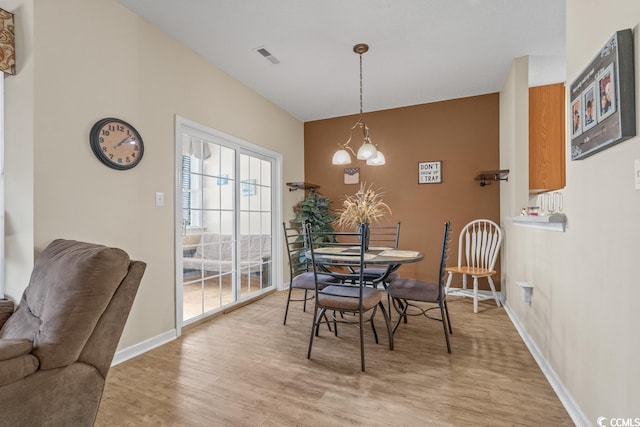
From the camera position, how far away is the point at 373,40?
272 cm

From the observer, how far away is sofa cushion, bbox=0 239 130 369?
1.15 metres

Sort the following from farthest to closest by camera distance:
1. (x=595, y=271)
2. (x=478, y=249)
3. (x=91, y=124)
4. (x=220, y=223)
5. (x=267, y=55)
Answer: (x=478, y=249) → (x=220, y=223) → (x=267, y=55) → (x=91, y=124) → (x=595, y=271)

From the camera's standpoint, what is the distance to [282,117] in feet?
14.6

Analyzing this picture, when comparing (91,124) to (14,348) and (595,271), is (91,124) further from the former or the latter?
(595,271)

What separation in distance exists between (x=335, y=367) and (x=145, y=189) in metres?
2.05

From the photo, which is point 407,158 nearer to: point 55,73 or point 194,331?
point 194,331

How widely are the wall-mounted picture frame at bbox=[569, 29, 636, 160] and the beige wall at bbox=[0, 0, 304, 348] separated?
2887mm

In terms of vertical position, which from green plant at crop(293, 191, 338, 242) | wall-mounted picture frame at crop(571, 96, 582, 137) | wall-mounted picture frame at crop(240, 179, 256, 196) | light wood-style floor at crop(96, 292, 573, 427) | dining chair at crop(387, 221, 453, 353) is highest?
wall-mounted picture frame at crop(571, 96, 582, 137)

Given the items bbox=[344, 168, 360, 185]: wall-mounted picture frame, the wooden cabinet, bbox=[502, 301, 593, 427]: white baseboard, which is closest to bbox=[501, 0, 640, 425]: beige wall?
bbox=[502, 301, 593, 427]: white baseboard

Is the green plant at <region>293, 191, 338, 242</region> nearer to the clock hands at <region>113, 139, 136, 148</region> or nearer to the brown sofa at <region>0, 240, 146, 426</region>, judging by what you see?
the clock hands at <region>113, 139, 136, 148</region>

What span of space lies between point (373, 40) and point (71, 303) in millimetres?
2908

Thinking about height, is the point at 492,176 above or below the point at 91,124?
below

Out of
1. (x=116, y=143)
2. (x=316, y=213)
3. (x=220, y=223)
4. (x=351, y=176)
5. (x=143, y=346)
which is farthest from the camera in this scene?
(x=351, y=176)

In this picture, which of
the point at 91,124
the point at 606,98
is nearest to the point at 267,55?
the point at 91,124
